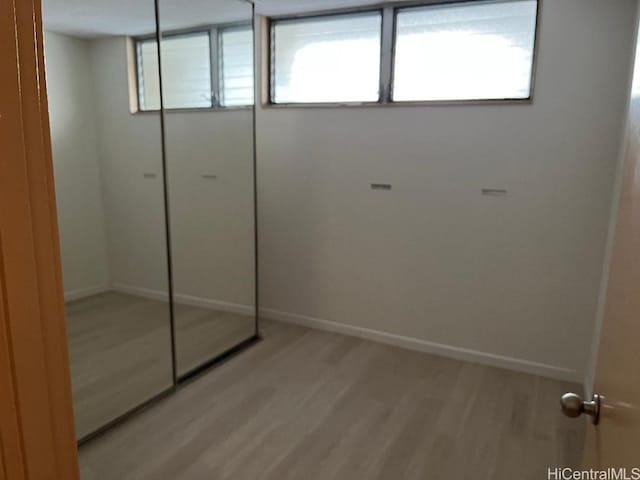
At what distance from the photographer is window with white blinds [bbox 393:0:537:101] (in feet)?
8.94

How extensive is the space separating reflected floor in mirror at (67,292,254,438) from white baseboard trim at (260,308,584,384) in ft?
1.28

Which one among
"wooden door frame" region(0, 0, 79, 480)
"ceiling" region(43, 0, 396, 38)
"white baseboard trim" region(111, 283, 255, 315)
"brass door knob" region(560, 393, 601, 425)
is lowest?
"white baseboard trim" region(111, 283, 255, 315)

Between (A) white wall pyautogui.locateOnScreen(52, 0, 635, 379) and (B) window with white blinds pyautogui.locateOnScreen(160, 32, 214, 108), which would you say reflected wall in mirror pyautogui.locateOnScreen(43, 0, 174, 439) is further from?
(B) window with white blinds pyautogui.locateOnScreen(160, 32, 214, 108)

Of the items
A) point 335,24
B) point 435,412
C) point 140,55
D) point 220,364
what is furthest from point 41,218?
point 140,55

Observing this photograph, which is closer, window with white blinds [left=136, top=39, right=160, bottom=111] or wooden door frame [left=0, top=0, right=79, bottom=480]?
wooden door frame [left=0, top=0, right=79, bottom=480]

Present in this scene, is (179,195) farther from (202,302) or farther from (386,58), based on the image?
(386,58)

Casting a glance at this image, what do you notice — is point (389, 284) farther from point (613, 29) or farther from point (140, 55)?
point (140, 55)

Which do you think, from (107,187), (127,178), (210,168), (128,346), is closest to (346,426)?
(128,346)

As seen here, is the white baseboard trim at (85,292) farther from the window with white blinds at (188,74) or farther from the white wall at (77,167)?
the window with white blinds at (188,74)

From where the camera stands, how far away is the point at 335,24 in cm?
321

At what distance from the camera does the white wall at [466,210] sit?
2.54m

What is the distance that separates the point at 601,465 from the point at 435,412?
1717 mm

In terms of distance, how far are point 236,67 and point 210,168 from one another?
774 mm

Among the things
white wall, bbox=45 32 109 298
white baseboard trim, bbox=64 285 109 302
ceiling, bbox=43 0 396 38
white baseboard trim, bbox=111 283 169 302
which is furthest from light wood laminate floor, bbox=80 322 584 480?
ceiling, bbox=43 0 396 38
